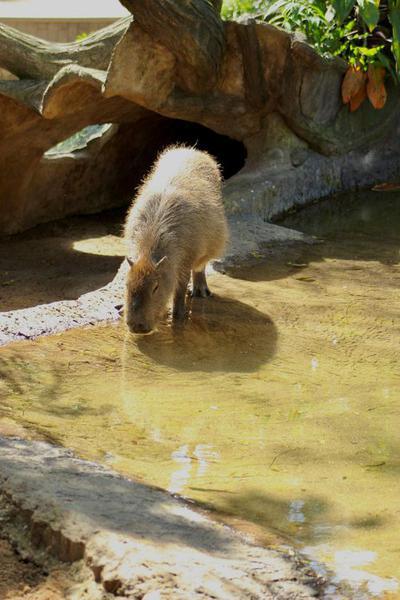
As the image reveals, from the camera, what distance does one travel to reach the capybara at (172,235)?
5.92 metres

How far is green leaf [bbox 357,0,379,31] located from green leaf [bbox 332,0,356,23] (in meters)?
0.14

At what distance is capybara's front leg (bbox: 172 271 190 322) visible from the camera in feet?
20.7

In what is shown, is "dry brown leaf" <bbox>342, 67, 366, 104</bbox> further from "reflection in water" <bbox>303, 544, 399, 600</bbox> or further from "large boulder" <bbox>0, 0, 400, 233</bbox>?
"reflection in water" <bbox>303, 544, 399, 600</bbox>

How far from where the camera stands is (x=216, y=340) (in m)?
5.95

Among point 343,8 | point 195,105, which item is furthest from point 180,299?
point 343,8

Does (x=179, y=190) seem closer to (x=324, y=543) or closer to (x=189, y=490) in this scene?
(x=189, y=490)

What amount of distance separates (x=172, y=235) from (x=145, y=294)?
520 mm

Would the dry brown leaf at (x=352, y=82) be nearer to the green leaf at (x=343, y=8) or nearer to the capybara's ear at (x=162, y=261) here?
the green leaf at (x=343, y=8)

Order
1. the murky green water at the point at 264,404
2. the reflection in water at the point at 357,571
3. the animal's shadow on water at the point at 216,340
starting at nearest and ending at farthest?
the reflection in water at the point at 357,571, the murky green water at the point at 264,404, the animal's shadow on water at the point at 216,340

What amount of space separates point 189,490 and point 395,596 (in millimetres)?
1075

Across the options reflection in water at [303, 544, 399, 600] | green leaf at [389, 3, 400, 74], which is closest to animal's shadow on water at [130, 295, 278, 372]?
reflection in water at [303, 544, 399, 600]

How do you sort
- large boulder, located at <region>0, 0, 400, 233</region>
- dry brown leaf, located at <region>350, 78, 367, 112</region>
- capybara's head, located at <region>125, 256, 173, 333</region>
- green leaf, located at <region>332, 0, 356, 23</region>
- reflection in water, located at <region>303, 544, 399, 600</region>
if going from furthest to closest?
dry brown leaf, located at <region>350, 78, 367, 112</region> < green leaf, located at <region>332, 0, 356, 23</region> < large boulder, located at <region>0, 0, 400, 233</region> < capybara's head, located at <region>125, 256, 173, 333</region> < reflection in water, located at <region>303, 544, 399, 600</region>

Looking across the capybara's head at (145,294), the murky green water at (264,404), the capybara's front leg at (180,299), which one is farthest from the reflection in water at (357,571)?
the capybara's front leg at (180,299)

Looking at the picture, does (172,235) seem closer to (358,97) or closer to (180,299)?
(180,299)
